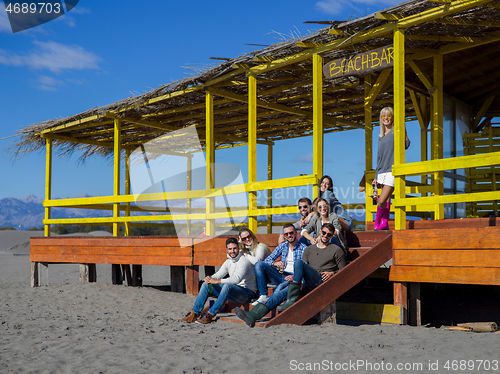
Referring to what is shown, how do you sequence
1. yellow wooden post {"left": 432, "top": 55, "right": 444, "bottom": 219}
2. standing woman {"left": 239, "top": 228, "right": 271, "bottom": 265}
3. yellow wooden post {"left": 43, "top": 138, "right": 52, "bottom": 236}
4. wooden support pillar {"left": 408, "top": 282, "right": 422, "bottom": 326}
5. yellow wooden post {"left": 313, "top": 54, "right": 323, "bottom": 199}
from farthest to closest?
yellow wooden post {"left": 43, "top": 138, "right": 52, "bottom": 236} < yellow wooden post {"left": 432, "top": 55, "right": 444, "bottom": 219} < yellow wooden post {"left": 313, "top": 54, "right": 323, "bottom": 199} < standing woman {"left": 239, "top": 228, "right": 271, "bottom": 265} < wooden support pillar {"left": 408, "top": 282, "right": 422, "bottom": 326}

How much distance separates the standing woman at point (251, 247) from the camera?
270 inches

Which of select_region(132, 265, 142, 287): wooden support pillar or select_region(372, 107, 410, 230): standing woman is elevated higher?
select_region(372, 107, 410, 230): standing woman

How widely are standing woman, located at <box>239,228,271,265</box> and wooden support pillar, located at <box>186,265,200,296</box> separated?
240cm

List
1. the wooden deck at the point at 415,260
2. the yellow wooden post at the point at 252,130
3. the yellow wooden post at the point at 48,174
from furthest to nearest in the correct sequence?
1. the yellow wooden post at the point at 48,174
2. the yellow wooden post at the point at 252,130
3. the wooden deck at the point at 415,260

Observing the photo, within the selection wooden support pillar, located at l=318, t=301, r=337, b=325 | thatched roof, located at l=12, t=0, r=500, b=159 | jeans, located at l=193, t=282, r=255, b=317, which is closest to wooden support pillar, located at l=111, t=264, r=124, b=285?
thatched roof, located at l=12, t=0, r=500, b=159

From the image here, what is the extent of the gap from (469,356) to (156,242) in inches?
248

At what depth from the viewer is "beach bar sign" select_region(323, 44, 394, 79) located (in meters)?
6.46

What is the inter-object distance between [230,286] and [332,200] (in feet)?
5.64

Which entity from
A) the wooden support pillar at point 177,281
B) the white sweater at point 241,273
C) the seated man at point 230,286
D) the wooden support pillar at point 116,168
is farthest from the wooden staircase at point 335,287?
the wooden support pillar at point 116,168

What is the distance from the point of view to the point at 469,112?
10.0 m

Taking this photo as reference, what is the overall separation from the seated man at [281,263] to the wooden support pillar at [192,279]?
276 cm

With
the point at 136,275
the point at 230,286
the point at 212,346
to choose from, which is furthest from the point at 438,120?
the point at 136,275

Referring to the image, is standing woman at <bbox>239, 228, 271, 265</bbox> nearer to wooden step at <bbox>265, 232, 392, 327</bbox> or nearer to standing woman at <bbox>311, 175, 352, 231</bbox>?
standing woman at <bbox>311, 175, 352, 231</bbox>

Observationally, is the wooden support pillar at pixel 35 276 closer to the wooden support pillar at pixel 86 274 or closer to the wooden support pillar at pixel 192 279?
the wooden support pillar at pixel 86 274
